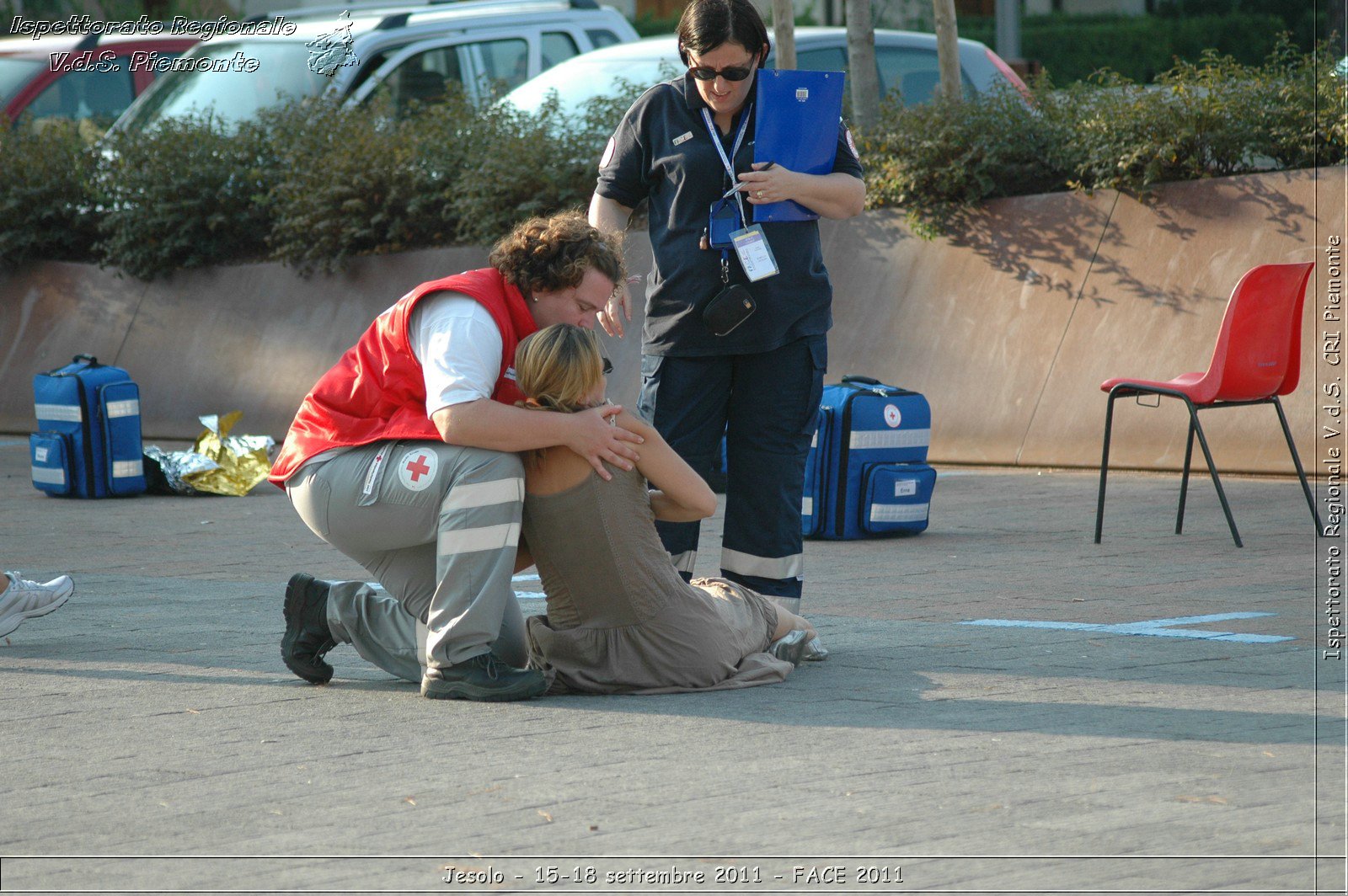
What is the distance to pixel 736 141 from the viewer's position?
5082 millimetres

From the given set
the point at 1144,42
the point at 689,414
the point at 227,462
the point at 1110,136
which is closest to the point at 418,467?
the point at 689,414

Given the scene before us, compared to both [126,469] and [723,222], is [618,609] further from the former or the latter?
[126,469]

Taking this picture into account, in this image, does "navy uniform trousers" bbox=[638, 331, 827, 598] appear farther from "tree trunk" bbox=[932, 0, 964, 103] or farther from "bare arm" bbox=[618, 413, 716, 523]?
"tree trunk" bbox=[932, 0, 964, 103]

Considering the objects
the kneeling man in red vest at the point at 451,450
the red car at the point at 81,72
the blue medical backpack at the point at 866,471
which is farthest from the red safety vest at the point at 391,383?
the red car at the point at 81,72

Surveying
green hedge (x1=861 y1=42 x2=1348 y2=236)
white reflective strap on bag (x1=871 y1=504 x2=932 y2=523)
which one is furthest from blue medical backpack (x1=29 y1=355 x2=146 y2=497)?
green hedge (x1=861 y1=42 x2=1348 y2=236)

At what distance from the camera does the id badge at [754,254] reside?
4.93m

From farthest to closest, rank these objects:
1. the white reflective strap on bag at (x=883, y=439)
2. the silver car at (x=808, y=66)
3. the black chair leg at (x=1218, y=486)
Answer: the silver car at (x=808, y=66) → the white reflective strap on bag at (x=883, y=439) → the black chair leg at (x=1218, y=486)

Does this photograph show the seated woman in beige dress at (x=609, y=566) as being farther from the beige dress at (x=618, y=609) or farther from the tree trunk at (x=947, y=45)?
the tree trunk at (x=947, y=45)

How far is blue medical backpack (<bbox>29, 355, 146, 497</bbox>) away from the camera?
9289 mm

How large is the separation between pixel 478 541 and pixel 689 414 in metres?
0.95

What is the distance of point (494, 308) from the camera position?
4.42 m

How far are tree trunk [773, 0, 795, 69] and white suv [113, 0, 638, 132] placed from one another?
244 centimetres

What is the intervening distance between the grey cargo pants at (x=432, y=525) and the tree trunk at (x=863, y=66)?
6.70 metres

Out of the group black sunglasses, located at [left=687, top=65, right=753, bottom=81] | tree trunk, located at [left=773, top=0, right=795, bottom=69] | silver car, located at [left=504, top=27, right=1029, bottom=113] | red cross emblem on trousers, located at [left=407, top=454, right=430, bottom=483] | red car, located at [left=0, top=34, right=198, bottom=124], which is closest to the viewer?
red cross emblem on trousers, located at [left=407, top=454, right=430, bottom=483]
